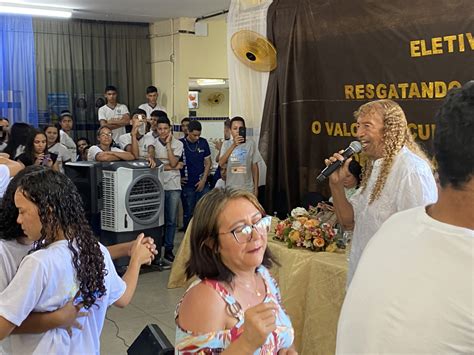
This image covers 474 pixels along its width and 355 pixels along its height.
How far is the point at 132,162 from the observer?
5648 millimetres

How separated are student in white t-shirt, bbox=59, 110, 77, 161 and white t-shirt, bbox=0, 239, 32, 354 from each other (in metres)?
5.38

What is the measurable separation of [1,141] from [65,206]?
182 inches

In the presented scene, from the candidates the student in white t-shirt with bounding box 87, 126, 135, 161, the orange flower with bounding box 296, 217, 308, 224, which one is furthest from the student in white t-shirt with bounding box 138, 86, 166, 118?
the orange flower with bounding box 296, 217, 308, 224

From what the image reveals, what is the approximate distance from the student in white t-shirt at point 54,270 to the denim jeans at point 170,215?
14.0ft

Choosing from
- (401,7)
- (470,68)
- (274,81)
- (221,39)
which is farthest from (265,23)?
(221,39)

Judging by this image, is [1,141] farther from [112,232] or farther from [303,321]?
[303,321]

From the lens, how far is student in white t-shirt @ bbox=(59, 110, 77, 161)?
7.72 metres

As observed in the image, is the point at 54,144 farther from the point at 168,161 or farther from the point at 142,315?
the point at 142,315

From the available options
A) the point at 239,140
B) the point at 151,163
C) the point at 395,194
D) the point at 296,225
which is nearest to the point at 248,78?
the point at 239,140

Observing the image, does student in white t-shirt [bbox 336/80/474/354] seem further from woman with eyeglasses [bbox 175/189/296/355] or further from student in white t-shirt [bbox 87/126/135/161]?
student in white t-shirt [bbox 87/126/135/161]

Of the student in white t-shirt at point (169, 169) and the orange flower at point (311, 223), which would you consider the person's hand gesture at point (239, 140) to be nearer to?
the student in white t-shirt at point (169, 169)

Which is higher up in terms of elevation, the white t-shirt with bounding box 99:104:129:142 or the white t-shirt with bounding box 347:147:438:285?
the white t-shirt with bounding box 99:104:129:142

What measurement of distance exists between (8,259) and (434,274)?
4.94 feet

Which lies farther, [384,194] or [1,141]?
[1,141]
